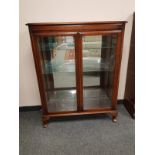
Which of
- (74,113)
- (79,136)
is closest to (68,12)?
(74,113)

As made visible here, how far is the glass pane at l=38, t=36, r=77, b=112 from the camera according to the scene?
1.83m

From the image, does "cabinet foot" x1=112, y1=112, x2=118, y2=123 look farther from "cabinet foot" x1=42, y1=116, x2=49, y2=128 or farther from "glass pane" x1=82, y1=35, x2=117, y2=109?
"cabinet foot" x1=42, y1=116, x2=49, y2=128

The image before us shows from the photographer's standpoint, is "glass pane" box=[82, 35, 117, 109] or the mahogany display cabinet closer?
the mahogany display cabinet

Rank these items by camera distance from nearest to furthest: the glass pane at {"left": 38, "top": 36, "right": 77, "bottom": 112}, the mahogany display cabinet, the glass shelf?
the mahogany display cabinet → the glass pane at {"left": 38, "top": 36, "right": 77, "bottom": 112} → the glass shelf

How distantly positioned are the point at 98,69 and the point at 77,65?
445 millimetres

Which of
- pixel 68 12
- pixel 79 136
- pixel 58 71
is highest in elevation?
pixel 68 12

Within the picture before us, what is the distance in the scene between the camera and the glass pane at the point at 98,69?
1898 mm

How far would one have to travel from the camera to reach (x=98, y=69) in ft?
6.92

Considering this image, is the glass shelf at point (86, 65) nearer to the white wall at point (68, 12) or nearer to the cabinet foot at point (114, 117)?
the white wall at point (68, 12)

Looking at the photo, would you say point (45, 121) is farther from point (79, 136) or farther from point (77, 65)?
point (77, 65)

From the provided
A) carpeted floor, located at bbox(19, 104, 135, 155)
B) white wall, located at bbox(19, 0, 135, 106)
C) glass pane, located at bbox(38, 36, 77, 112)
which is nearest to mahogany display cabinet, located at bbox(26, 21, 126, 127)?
glass pane, located at bbox(38, 36, 77, 112)
